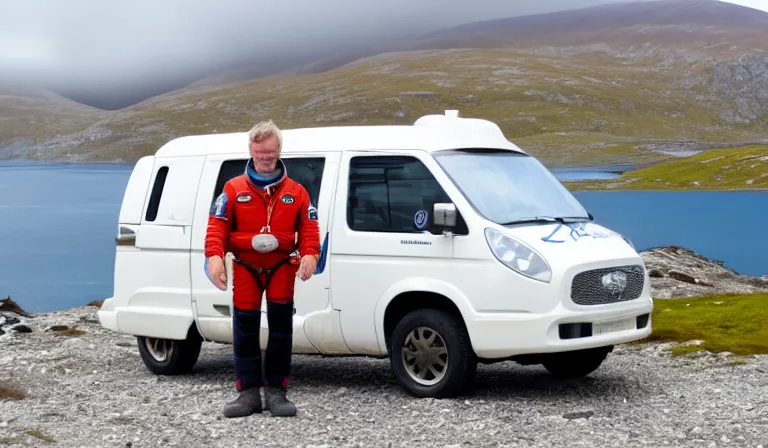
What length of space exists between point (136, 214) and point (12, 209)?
314ft

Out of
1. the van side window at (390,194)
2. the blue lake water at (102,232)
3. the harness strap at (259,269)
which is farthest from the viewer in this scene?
the blue lake water at (102,232)

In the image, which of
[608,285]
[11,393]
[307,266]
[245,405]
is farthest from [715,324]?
[11,393]

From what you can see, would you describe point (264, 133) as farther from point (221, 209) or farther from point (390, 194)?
point (390, 194)

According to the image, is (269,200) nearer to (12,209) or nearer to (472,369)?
(472,369)

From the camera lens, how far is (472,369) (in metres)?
9.66

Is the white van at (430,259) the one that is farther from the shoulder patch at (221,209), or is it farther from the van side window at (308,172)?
the shoulder patch at (221,209)

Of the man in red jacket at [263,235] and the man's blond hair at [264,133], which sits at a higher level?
the man's blond hair at [264,133]

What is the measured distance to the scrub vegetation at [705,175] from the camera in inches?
4567

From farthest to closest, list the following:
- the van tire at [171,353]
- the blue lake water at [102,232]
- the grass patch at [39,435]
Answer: the blue lake water at [102,232], the van tire at [171,353], the grass patch at [39,435]

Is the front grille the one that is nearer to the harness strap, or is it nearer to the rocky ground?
the rocky ground

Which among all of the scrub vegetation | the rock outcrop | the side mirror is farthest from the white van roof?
the scrub vegetation

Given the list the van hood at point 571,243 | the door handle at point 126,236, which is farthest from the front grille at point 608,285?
the door handle at point 126,236

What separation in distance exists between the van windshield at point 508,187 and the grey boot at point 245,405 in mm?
2804

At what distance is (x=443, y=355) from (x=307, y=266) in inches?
78.2
